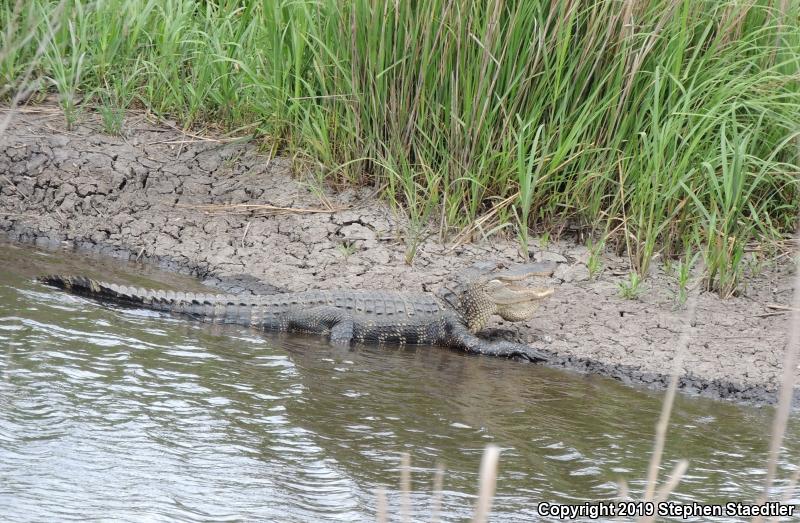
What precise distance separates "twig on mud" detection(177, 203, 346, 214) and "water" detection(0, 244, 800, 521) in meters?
1.25

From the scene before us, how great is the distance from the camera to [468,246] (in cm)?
614

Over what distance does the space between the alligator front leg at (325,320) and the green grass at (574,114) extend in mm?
768

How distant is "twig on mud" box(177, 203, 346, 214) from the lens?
21.2ft

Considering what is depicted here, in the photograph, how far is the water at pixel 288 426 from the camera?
10.8 ft

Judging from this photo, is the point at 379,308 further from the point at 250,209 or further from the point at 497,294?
the point at 250,209

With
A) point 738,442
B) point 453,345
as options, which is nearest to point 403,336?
point 453,345

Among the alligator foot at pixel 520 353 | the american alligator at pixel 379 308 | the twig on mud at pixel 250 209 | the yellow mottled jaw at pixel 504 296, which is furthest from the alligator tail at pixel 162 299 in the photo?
the alligator foot at pixel 520 353

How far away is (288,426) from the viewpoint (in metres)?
3.94

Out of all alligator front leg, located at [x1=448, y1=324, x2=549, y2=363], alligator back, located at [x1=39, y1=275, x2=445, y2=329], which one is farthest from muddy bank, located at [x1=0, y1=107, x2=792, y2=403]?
alligator back, located at [x1=39, y1=275, x2=445, y2=329]

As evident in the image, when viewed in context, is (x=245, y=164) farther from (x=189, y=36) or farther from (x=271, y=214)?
(x=189, y=36)

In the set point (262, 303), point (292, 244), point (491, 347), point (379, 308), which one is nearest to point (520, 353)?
point (491, 347)

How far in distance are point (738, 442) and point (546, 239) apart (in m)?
Answer: 2.03

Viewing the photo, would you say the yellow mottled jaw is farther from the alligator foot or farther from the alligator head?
the alligator foot

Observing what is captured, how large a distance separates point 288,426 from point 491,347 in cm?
187
